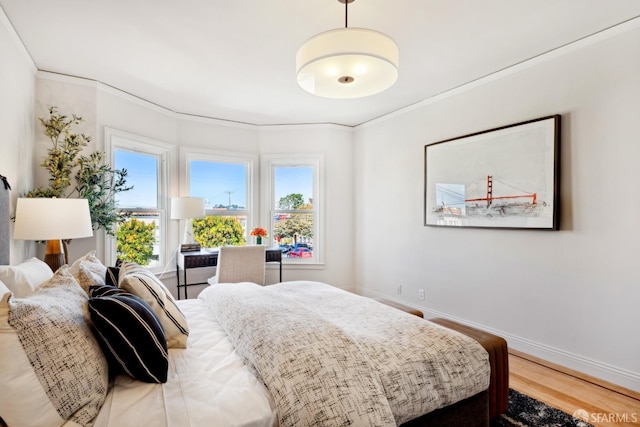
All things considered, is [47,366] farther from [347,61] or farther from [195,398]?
[347,61]

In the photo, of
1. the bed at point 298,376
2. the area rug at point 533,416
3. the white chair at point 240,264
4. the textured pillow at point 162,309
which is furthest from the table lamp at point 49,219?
the area rug at point 533,416

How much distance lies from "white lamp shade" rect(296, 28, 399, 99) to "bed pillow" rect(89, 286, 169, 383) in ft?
4.76

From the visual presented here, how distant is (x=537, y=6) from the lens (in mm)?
2084

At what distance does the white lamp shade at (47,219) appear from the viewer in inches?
81.4

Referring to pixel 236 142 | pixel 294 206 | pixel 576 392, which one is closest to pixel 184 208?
pixel 236 142

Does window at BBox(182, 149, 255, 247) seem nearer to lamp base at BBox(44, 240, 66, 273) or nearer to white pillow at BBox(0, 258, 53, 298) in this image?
lamp base at BBox(44, 240, 66, 273)

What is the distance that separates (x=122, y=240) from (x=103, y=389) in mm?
3008

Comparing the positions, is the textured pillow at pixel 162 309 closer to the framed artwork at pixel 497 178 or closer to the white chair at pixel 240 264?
the white chair at pixel 240 264

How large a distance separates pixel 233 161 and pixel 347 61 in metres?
3.23

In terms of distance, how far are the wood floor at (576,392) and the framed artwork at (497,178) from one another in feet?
3.64

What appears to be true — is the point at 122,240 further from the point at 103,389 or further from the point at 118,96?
the point at 103,389

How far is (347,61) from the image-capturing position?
1746 millimetres

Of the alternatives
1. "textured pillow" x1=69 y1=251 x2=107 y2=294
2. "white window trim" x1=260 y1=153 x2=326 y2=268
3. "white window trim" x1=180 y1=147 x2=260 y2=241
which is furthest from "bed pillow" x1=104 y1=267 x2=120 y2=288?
"white window trim" x1=260 y1=153 x2=326 y2=268

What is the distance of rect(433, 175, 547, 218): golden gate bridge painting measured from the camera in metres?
2.77
